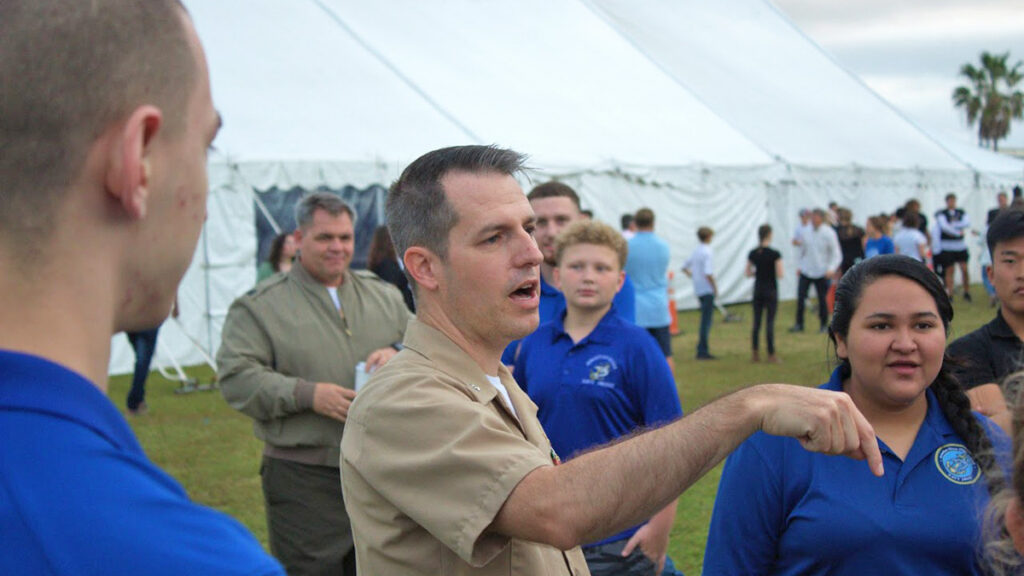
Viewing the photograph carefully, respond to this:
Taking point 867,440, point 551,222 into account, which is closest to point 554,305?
point 551,222

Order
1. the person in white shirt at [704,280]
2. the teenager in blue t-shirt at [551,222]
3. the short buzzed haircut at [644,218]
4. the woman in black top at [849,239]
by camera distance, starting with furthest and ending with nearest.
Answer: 1. the woman in black top at [849,239]
2. the person in white shirt at [704,280]
3. the short buzzed haircut at [644,218]
4. the teenager in blue t-shirt at [551,222]

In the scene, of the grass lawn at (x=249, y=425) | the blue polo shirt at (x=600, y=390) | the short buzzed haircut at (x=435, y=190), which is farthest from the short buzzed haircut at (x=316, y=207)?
the short buzzed haircut at (x=435, y=190)

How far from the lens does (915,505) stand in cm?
240

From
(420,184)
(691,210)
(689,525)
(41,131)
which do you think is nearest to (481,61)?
(691,210)

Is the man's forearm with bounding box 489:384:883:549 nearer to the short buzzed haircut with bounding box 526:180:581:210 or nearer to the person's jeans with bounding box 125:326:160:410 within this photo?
the short buzzed haircut with bounding box 526:180:581:210

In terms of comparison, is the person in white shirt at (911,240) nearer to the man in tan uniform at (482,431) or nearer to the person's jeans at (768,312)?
the person's jeans at (768,312)

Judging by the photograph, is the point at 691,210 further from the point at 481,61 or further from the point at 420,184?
the point at 420,184

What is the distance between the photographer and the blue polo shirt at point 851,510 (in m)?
2.36

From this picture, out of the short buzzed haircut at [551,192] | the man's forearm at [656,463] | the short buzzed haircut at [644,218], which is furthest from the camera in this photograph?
the short buzzed haircut at [644,218]

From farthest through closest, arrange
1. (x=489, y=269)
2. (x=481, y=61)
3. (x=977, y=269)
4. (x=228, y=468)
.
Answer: (x=977, y=269) → (x=481, y=61) → (x=228, y=468) → (x=489, y=269)

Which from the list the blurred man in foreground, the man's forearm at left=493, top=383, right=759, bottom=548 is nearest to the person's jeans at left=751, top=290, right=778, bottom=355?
the man's forearm at left=493, top=383, right=759, bottom=548

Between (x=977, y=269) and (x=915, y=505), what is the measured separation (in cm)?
2657

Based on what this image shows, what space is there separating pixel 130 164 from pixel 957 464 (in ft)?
7.68

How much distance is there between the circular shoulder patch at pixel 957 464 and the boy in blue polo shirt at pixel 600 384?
1.26 meters
